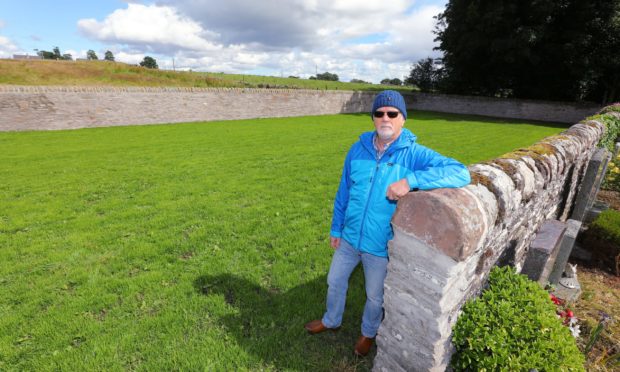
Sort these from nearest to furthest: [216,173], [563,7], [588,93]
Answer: [216,173] < [563,7] < [588,93]

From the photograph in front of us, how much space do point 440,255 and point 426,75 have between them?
127 feet

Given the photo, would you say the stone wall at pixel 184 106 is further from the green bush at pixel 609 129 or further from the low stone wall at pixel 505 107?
the green bush at pixel 609 129

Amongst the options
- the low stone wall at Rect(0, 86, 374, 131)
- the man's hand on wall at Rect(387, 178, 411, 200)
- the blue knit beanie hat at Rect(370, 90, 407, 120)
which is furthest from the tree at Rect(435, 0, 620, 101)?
the man's hand on wall at Rect(387, 178, 411, 200)

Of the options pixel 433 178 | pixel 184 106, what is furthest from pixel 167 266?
pixel 184 106

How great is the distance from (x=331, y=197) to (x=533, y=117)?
2957 centimetres

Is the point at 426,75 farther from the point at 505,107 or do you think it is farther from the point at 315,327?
the point at 315,327

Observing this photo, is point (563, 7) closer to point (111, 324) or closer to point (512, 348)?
point (512, 348)

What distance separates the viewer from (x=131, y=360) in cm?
322

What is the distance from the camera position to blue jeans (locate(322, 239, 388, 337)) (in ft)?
9.96

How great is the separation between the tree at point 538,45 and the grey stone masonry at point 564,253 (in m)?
26.8

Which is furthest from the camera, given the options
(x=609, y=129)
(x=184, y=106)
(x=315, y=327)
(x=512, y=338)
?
(x=184, y=106)

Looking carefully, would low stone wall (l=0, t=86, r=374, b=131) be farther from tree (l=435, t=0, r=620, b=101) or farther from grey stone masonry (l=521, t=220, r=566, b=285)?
grey stone masonry (l=521, t=220, r=566, b=285)

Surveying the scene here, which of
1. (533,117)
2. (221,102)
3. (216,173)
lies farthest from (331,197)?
(533,117)

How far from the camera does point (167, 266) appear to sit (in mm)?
4758
